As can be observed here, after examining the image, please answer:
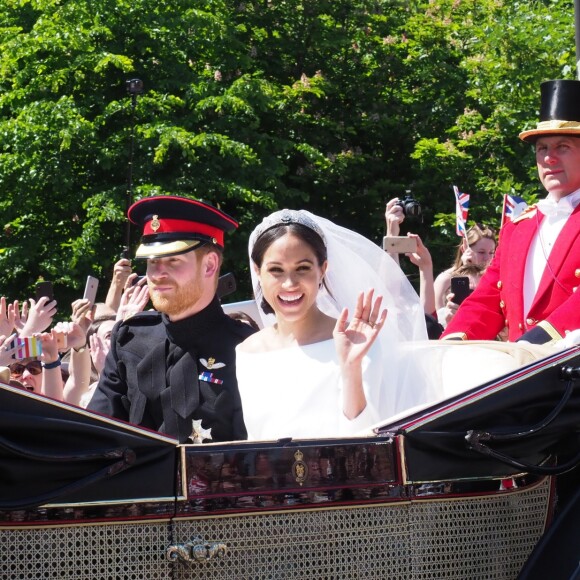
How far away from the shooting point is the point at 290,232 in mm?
3736

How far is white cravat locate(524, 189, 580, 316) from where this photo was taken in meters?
4.48

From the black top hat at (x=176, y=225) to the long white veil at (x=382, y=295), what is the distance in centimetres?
26

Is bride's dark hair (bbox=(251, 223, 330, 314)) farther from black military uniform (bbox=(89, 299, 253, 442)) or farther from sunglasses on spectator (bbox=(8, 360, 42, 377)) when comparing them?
sunglasses on spectator (bbox=(8, 360, 42, 377))

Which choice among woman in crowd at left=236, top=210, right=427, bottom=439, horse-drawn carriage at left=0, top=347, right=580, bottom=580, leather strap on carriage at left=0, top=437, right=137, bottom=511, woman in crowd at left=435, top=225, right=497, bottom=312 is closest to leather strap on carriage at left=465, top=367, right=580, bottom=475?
horse-drawn carriage at left=0, top=347, right=580, bottom=580

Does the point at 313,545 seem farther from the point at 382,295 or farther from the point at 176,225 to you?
the point at 176,225

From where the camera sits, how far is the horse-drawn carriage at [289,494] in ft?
8.24

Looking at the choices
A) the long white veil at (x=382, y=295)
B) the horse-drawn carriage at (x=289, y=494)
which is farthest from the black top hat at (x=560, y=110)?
the horse-drawn carriage at (x=289, y=494)

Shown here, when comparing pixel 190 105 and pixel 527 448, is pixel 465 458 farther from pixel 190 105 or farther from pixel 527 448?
pixel 190 105

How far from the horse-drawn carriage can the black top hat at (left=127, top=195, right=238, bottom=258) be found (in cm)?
141

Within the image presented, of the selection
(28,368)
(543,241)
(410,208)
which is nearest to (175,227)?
(543,241)

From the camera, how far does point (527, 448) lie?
292 centimetres

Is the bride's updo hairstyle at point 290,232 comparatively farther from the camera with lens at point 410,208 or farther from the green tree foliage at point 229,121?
the green tree foliage at point 229,121

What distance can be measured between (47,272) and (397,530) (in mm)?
12965

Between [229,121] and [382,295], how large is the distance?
39.2 feet
